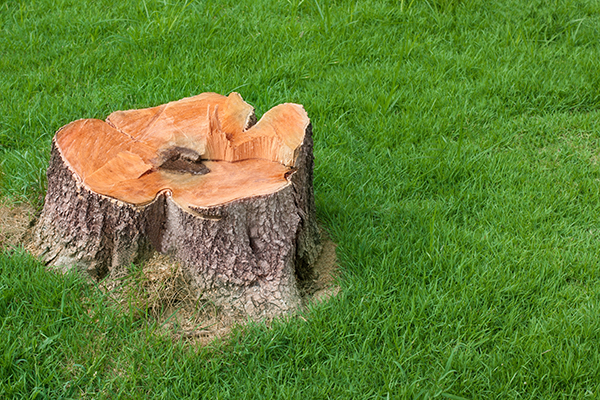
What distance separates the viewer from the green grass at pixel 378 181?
7.64ft

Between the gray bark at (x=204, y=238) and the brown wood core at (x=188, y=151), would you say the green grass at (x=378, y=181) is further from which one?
the brown wood core at (x=188, y=151)

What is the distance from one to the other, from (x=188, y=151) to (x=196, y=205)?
401 mm

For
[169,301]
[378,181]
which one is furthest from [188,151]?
[378,181]

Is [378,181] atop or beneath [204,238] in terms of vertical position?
beneath

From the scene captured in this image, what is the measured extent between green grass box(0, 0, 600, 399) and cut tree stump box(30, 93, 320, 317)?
18 centimetres

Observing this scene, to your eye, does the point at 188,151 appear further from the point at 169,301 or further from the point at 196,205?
the point at 169,301

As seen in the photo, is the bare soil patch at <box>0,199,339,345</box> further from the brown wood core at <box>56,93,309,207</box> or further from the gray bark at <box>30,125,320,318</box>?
the brown wood core at <box>56,93,309,207</box>

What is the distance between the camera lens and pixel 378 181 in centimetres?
344

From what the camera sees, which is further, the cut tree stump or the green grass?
the cut tree stump

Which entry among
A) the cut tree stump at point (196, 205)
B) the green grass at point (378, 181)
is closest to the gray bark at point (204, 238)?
the cut tree stump at point (196, 205)

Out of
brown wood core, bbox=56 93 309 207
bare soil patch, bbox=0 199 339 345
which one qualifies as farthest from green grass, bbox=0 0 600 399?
brown wood core, bbox=56 93 309 207

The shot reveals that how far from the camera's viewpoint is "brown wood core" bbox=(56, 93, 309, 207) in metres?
2.49

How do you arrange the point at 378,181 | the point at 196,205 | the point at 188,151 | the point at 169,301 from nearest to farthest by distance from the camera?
1. the point at 196,205
2. the point at 169,301
3. the point at 188,151
4. the point at 378,181

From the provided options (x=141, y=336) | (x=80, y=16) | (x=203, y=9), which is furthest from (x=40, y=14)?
(x=141, y=336)
